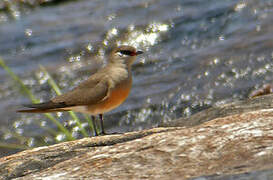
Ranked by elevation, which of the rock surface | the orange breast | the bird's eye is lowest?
the rock surface

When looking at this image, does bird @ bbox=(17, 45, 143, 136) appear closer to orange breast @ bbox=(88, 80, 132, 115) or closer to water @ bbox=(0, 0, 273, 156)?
orange breast @ bbox=(88, 80, 132, 115)

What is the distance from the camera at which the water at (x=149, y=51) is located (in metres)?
8.81

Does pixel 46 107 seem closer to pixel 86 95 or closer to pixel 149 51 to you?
pixel 86 95

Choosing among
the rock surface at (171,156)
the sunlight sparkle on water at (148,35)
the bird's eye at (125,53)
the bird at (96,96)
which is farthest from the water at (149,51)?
the rock surface at (171,156)

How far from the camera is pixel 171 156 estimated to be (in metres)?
3.71

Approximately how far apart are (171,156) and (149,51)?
7.26m

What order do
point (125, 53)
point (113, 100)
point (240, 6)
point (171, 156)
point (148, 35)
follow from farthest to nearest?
point (240, 6), point (148, 35), point (125, 53), point (113, 100), point (171, 156)

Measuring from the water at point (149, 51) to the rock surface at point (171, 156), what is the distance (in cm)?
372

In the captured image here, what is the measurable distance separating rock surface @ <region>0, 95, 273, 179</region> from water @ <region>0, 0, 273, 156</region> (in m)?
3.72

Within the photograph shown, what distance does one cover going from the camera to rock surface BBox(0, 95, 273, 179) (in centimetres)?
336

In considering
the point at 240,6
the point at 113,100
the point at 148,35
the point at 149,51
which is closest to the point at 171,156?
the point at 113,100

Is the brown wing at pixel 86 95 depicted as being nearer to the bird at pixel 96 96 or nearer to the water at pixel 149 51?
the bird at pixel 96 96

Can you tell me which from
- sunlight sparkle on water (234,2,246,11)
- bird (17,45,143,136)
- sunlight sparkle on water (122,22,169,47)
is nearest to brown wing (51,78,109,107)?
bird (17,45,143,136)

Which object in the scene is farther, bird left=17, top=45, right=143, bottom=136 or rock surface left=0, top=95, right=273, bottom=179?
bird left=17, top=45, right=143, bottom=136
